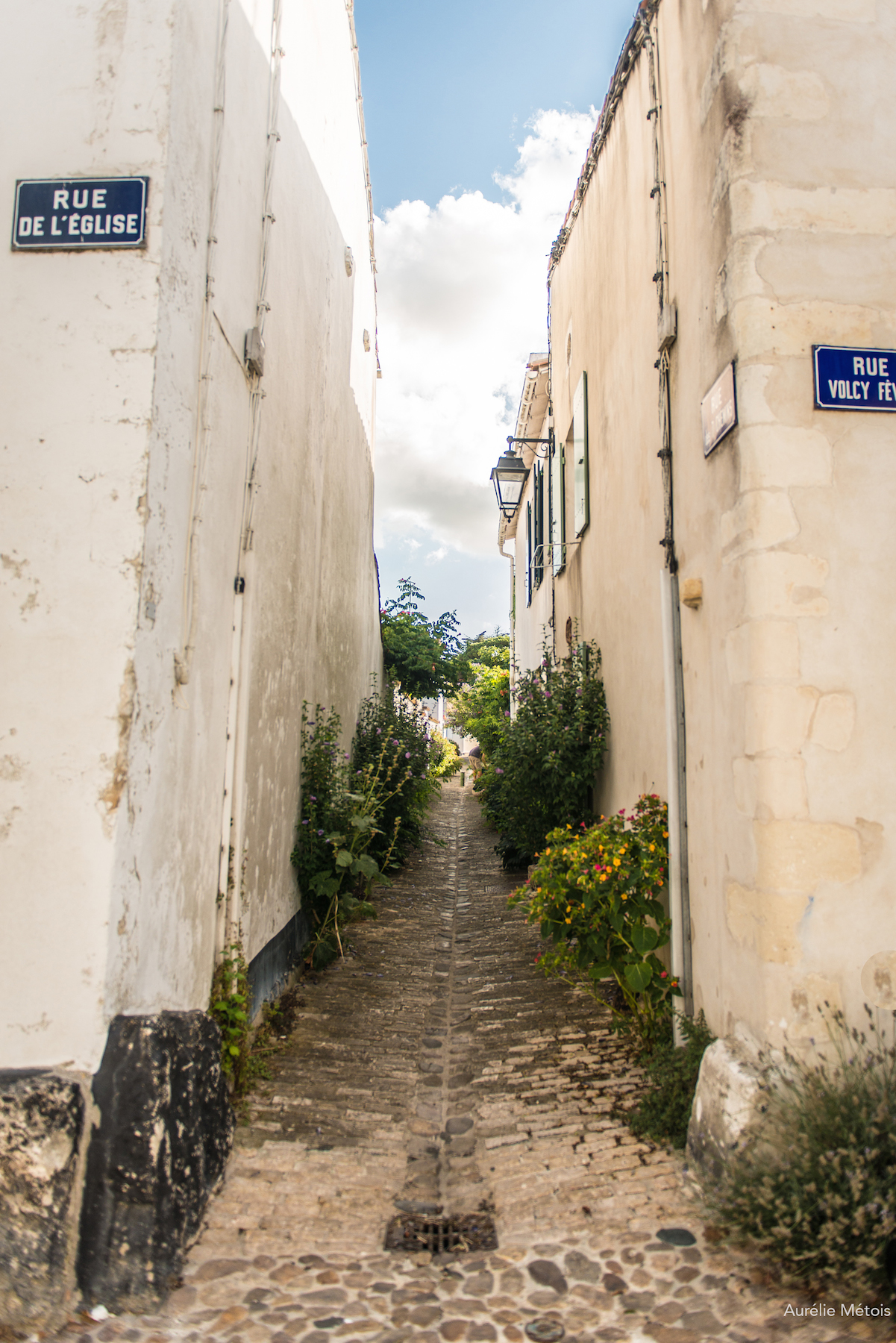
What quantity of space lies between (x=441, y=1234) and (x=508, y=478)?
8.38 m

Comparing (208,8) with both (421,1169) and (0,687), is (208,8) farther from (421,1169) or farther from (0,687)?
(421,1169)

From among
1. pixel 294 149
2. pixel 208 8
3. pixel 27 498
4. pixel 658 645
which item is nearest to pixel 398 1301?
pixel 27 498

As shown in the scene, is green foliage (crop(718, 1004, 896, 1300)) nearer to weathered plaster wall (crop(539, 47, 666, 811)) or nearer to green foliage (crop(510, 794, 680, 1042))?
green foliage (crop(510, 794, 680, 1042))

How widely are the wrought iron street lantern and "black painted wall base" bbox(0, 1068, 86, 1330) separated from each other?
331 inches

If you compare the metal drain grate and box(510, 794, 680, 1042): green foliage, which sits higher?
box(510, 794, 680, 1042): green foliage

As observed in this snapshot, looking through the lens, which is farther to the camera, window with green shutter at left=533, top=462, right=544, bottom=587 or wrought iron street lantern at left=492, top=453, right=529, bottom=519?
window with green shutter at left=533, top=462, right=544, bottom=587

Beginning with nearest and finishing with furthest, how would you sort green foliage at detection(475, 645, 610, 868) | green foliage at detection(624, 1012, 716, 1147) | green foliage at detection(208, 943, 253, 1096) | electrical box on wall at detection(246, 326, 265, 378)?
green foliage at detection(624, 1012, 716, 1147)
green foliage at detection(208, 943, 253, 1096)
electrical box on wall at detection(246, 326, 265, 378)
green foliage at detection(475, 645, 610, 868)

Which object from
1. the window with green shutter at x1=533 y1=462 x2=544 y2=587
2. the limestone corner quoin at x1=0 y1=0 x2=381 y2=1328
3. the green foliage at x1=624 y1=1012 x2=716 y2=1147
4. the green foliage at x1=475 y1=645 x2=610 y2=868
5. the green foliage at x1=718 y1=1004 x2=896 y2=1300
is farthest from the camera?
the window with green shutter at x1=533 y1=462 x2=544 y2=587

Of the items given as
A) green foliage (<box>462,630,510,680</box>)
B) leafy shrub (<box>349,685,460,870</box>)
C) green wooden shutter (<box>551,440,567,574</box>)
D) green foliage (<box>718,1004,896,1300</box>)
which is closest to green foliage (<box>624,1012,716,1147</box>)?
green foliage (<box>718,1004,896,1300</box>)

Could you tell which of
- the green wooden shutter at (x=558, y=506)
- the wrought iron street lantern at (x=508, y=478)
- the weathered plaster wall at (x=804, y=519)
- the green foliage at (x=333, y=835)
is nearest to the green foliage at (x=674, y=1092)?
the weathered plaster wall at (x=804, y=519)

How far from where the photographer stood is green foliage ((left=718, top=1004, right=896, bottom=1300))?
2303 millimetres

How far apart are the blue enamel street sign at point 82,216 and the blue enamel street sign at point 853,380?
8.26ft

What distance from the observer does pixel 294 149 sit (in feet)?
17.4

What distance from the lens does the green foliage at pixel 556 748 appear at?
6055mm
